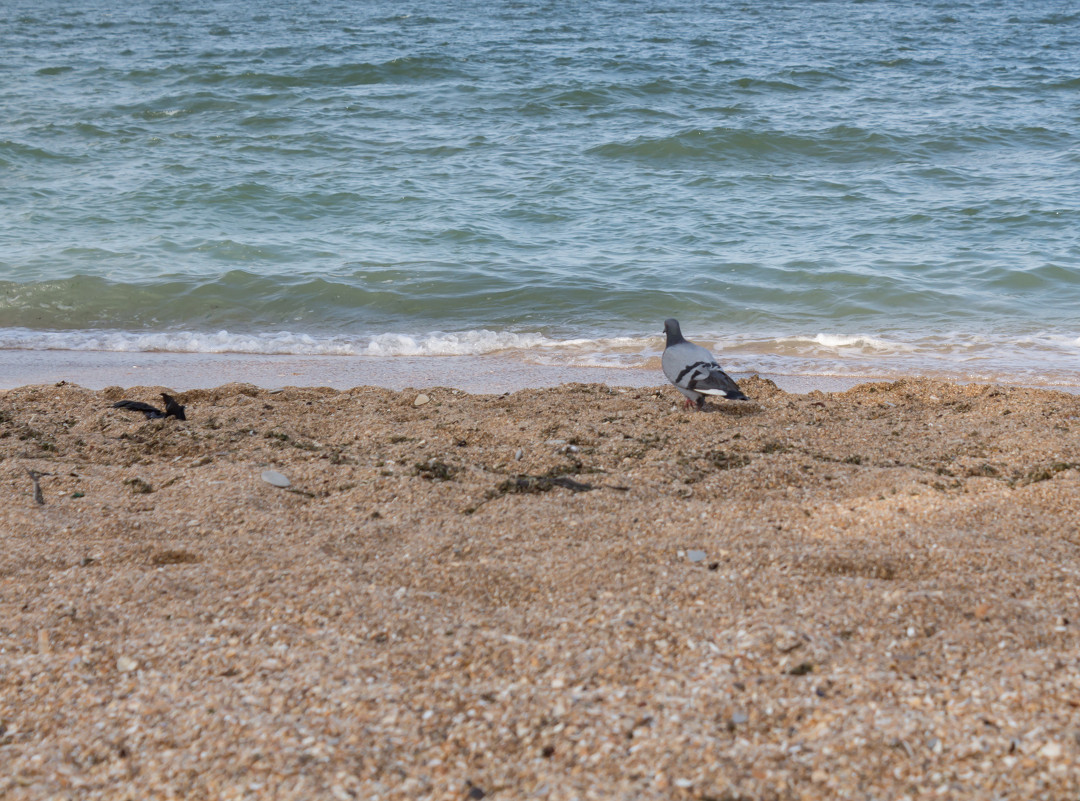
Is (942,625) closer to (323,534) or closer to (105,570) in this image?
(323,534)

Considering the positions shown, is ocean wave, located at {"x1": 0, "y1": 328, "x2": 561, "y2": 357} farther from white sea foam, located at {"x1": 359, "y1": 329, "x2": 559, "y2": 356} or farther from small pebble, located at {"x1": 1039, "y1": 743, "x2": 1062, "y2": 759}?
small pebble, located at {"x1": 1039, "y1": 743, "x2": 1062, "y2": 759}

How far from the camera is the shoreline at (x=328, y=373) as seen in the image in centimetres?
643

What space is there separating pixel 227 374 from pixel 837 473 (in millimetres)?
4633

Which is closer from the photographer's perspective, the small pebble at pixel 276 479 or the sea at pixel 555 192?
the small pebble at pixel 276 479

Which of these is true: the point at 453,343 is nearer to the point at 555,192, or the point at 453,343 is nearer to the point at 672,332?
the point at 672,332

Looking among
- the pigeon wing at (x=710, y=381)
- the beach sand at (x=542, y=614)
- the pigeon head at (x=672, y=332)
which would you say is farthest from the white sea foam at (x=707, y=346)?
the beach sand at (x=542, y=614)

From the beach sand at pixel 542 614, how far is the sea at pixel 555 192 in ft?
10.2

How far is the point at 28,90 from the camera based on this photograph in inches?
644

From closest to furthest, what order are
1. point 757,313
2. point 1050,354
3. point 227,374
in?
point 227,374, point 1050,354, point 757,313

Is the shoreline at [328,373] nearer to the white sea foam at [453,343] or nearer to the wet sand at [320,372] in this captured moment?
the wet sand at [320,372]

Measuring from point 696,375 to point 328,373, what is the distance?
3.02 meters

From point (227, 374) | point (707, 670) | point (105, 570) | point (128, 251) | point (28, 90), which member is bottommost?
point (707, 670)

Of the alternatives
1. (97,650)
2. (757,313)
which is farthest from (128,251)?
(97,650)

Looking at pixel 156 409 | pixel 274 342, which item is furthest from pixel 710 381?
pixel 274 342
